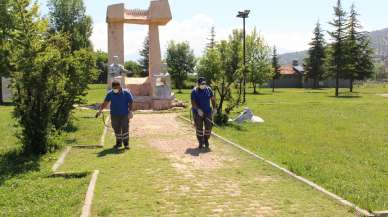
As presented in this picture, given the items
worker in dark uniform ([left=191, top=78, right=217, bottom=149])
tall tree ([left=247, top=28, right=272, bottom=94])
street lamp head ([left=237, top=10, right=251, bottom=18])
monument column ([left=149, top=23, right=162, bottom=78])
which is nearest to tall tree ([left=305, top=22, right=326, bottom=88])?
tall tree ([left=247, top=28, right=272, bottom=94])

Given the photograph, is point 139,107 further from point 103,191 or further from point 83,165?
point 103,191

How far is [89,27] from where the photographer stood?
5750cm

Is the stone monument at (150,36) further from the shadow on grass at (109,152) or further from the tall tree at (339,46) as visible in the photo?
the tall tree at (339,46)

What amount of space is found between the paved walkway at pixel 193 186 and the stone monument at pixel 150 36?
44.9 feet

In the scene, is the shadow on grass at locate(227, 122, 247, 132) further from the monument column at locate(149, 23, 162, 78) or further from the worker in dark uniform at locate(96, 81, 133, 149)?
the monument column at locate(149, 23, 162, 78)

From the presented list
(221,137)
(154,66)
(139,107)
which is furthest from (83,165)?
(154,66)

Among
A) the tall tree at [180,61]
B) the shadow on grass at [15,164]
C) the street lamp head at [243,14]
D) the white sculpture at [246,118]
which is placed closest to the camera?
the shadow on grass at [15,164]

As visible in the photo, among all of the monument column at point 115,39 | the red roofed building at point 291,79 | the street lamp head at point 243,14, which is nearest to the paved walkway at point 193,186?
the monument column at point 115,39

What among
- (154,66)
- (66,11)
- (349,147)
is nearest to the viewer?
(349,147)

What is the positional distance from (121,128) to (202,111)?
190 centimetres

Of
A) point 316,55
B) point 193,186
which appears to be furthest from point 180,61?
point 193,186

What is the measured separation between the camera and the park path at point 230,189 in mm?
5746

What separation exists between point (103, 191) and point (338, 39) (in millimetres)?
43694

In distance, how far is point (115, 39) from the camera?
25469mm
